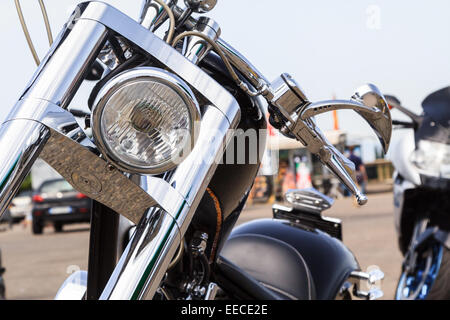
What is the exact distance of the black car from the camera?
1107 centimetres

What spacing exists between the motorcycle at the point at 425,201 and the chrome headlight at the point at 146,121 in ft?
8.28

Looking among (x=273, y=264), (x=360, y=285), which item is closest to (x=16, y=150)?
(x=273, y=264)

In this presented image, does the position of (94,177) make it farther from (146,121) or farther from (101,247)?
(101,247)

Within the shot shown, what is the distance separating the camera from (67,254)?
25.9 ft

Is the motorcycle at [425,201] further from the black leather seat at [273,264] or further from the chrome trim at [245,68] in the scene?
the chrome trim at [245,68]

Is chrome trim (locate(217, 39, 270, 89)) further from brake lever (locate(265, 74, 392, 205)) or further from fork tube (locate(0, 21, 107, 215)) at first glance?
fork tube (locate(0, 21, 107, 215))

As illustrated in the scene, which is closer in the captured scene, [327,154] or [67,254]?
[327,154]

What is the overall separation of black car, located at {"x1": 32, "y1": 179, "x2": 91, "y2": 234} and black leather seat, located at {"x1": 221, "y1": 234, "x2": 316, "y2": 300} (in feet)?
30.7

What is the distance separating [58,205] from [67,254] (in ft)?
11.8

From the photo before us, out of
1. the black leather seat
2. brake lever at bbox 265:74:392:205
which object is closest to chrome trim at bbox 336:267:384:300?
the black leather seat
